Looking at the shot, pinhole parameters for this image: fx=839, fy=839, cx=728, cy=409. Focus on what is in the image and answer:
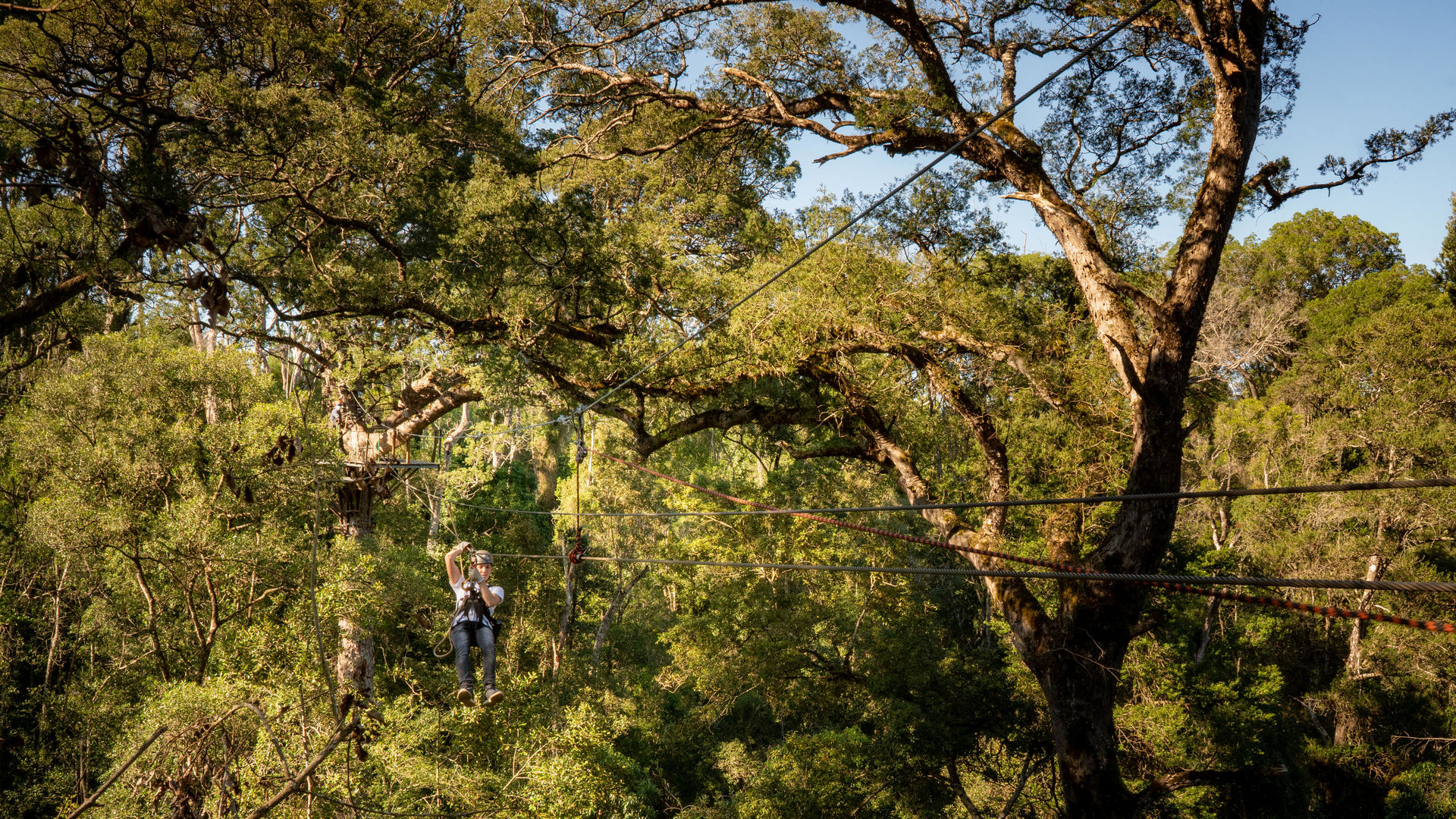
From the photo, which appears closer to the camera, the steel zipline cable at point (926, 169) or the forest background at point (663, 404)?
the steel zipline cable at point (926, 169)

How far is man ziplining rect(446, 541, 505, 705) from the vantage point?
6.04 metres

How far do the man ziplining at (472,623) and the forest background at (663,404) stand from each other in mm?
895

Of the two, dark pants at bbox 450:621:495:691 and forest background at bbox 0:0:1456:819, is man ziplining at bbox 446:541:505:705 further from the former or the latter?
forest background at bbox 0:0:1456:819

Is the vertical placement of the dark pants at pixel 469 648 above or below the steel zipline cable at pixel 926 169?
below

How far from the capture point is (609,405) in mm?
9258

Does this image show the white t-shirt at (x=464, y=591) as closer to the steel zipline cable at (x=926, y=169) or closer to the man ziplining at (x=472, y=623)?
the man ziplining at (x=472, y=623)

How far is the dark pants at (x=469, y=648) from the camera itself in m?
6.18

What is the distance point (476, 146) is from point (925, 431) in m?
7.13

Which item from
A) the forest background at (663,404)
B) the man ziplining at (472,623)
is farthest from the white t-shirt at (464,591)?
the forest background at (663,404)

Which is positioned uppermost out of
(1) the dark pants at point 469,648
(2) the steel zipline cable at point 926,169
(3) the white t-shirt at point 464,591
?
(2) the steel zipline cable at point 926,169

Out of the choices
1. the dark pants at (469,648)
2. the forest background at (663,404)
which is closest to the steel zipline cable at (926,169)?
the forest background at (663,404)

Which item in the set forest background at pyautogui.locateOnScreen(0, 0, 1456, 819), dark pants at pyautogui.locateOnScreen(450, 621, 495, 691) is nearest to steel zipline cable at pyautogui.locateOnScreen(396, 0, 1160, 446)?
forest background at pyautogui.locateOnScreen(0, 0, 1456, 819)

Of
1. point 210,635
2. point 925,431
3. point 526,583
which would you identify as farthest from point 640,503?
point 210,635

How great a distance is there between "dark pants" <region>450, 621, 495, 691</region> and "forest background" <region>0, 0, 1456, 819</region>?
108cm
